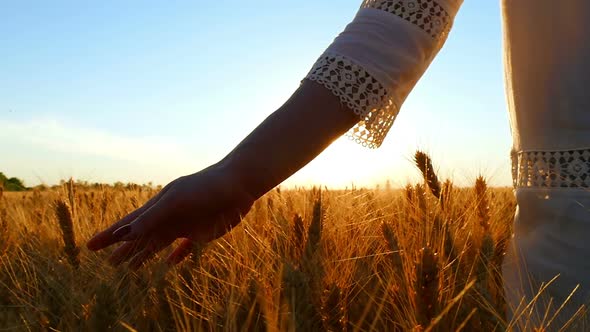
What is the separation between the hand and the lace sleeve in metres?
0.25

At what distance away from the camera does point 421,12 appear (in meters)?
1.02

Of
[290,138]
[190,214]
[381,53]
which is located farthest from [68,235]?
[381,53]

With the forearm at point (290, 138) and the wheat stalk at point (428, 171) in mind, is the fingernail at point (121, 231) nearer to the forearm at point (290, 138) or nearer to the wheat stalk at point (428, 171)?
the forearm at point (290, 138)

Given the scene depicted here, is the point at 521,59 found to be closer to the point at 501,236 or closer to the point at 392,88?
the point at 392,88

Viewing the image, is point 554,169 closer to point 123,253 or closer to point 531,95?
point 531,95

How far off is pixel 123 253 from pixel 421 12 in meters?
0.78

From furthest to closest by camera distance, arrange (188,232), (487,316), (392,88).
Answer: (188,232) < (392,88) < (487,316)

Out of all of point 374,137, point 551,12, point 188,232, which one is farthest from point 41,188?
point 551,12

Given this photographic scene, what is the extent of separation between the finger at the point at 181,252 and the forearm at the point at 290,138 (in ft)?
1.10

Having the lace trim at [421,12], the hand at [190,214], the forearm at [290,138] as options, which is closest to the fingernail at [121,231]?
the hand at [190,214]

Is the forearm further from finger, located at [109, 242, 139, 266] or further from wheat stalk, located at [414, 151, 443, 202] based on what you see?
wheat stalk, located at [414, 151, 443, 202]

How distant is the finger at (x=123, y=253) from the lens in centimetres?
121

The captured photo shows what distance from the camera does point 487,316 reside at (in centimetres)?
93

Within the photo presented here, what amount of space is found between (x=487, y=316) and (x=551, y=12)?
0.52 meters
